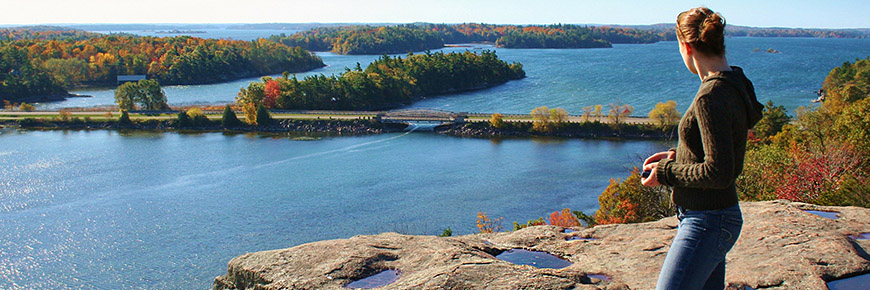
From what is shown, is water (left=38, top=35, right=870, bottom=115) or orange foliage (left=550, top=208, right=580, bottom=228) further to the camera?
water (left=38, top=35, right=870, bottom=115)

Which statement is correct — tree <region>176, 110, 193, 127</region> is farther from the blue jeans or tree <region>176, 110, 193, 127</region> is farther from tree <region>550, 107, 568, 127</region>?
the blue jeans

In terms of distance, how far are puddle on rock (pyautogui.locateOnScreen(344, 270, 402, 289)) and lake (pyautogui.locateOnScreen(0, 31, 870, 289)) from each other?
1954cm

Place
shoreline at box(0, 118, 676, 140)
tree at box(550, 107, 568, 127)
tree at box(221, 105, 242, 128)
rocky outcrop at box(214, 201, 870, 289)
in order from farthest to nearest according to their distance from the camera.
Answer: tree at box(221, 105, 242, 128), tree at box(550, 107, 568, 127), shoreline at box(0, 118, 676, 140), rocky outcrop at box(214, 201, 870, 289)

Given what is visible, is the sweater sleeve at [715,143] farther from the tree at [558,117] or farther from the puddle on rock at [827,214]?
the tree at [558,117]

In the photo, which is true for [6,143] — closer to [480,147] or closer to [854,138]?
[480,147]

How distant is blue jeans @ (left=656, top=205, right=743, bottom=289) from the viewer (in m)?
3.54

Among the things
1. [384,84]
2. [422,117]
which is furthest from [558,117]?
[384,84]

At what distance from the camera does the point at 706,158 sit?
10.9ft

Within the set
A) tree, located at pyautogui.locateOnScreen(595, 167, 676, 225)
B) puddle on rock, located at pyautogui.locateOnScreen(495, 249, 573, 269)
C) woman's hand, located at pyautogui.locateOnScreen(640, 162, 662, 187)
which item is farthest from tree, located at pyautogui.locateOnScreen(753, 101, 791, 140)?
woman's hand, located at pyautogui.locateOnScreen(640, 162, 662, 187)

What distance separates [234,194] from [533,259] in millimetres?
33665

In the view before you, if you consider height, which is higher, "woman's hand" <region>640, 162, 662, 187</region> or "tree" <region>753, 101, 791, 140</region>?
"woman's hand" <region>640, 162, 662, 187</region>

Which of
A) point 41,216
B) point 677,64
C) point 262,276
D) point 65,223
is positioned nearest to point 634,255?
point 262,276

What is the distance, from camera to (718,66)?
138 inches

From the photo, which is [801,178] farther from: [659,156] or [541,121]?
[541,121]
